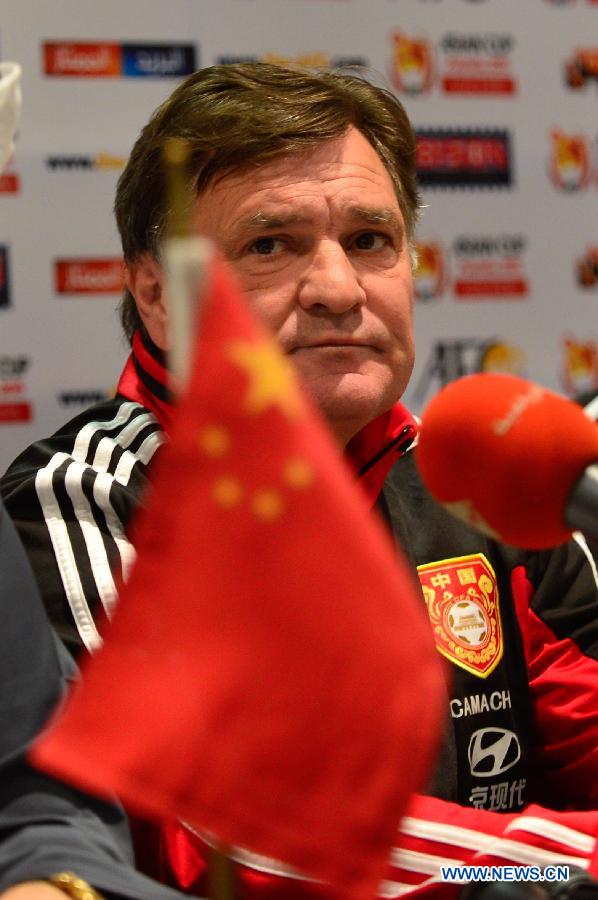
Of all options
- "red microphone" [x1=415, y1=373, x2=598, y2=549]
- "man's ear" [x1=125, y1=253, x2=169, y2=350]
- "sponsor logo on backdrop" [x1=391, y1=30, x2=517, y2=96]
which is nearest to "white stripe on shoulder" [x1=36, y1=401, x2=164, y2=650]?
"man's ear" [x1=125, y1=253, x2=169, y2=350]

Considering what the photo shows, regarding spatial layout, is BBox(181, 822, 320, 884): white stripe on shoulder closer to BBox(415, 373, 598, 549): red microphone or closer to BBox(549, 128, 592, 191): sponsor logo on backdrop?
BBox(415, 373, 598, 549): red microphone

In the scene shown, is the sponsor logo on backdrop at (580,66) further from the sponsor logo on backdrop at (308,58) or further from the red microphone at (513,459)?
the red microphone at (513,459)

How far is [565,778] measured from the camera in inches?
45.1

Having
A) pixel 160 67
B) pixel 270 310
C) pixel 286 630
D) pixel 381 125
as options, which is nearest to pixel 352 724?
pixel 286 630

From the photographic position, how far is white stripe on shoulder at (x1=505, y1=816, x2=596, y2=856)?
82 cm

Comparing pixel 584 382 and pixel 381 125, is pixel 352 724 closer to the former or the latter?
pixel 381 125

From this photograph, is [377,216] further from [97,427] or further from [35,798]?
[35,798]

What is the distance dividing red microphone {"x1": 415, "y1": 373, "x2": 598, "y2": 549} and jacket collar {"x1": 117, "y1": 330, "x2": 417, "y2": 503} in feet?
1.92

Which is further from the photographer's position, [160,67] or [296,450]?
[160,67]

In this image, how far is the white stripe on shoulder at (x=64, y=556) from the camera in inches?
36.5

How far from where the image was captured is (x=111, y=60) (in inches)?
101

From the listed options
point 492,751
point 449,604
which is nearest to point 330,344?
point 449,604

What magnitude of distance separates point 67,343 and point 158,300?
1293 millimetres

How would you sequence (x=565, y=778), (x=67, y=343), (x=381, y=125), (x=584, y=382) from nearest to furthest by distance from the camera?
1. (x=565, y=778)
2. (x=381, y=125)
3. (x=67, y=343)
4. (x=584, y=382)
